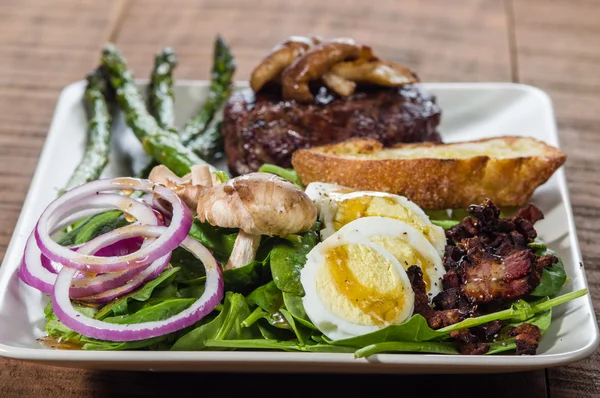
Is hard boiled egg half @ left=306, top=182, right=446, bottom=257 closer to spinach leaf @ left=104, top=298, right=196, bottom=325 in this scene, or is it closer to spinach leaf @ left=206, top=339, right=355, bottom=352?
spinach leaf @ left=206, top=339, right=355, bottom=352

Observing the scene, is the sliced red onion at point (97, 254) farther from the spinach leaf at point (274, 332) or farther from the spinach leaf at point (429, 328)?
the spinach leaf at point (429, 328)

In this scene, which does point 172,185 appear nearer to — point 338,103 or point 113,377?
point 113,377

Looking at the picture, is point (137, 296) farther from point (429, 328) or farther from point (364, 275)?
point (429, 328)

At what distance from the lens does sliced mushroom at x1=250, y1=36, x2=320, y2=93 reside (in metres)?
4.35

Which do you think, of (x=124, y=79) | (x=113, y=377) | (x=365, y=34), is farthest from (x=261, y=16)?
(x=113, y=377)

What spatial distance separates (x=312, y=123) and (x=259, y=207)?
53.1 inches

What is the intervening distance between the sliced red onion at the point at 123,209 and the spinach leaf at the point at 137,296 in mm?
104

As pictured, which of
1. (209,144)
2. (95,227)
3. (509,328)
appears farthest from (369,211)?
(209,144)

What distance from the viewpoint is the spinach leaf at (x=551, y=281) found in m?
3.16

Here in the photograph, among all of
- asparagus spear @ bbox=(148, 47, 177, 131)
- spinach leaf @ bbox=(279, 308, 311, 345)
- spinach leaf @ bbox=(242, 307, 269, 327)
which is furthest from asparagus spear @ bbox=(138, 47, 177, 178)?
spinach leaf @ bbox=(279, 308, 311, 345)

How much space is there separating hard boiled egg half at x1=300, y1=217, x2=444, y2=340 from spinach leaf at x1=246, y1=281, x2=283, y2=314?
0.17 m

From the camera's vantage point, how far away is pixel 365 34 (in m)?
6.25

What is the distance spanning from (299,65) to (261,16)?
2.27m

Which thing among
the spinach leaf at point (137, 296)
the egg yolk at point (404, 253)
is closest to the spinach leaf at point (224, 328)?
the spinach leaf at point (137, 296)
